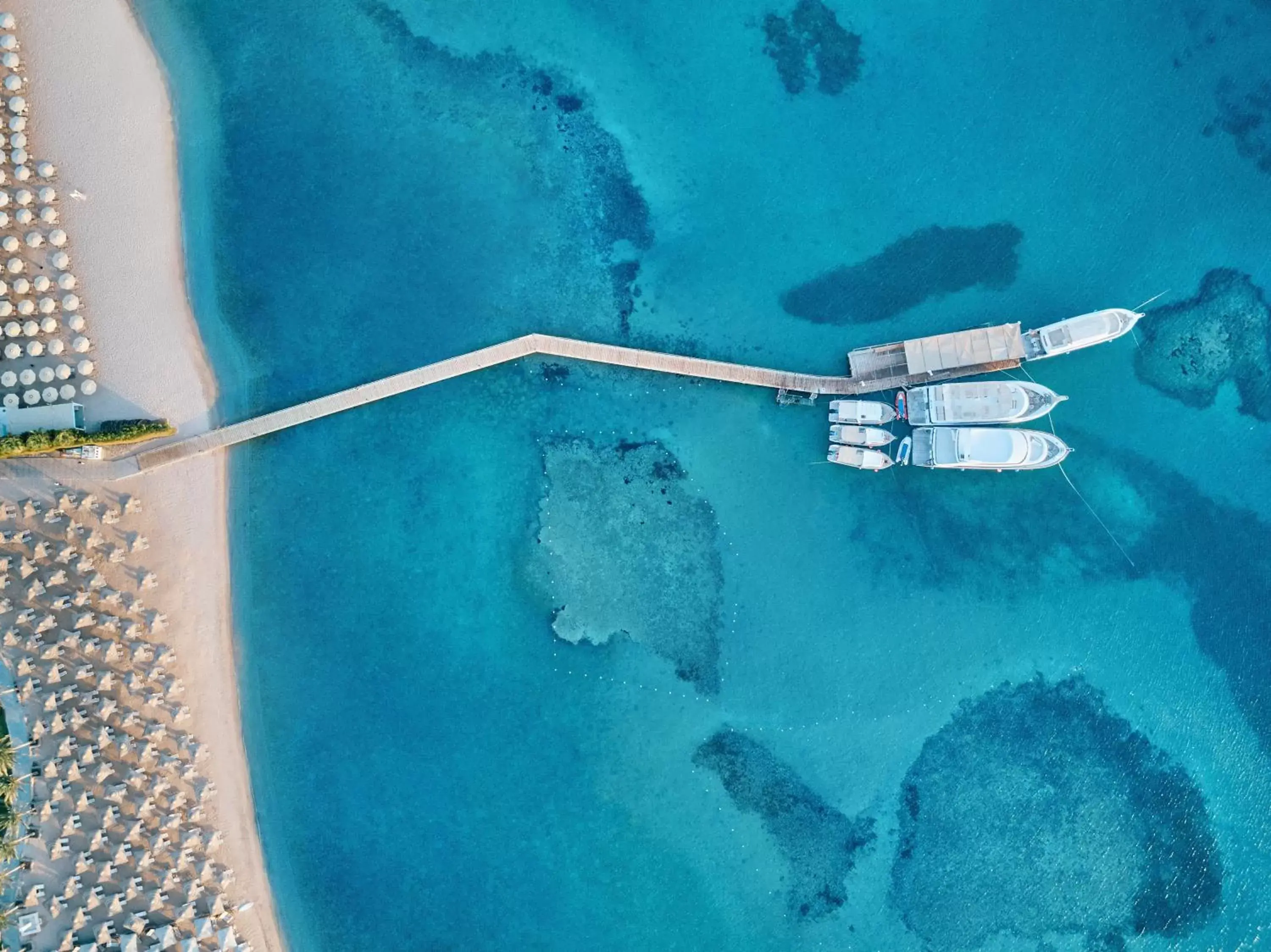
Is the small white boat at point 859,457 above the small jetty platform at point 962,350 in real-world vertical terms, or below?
below

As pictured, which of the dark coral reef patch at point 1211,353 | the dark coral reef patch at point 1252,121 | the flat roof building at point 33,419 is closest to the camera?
the flat roof building at point 33,419

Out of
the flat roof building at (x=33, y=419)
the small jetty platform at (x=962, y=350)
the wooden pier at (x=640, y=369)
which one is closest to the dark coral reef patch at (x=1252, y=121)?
the small jetty platform at (x=962, y=350)

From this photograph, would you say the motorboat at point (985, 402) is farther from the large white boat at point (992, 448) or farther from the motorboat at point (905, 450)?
the motorboat at point (905, 450)

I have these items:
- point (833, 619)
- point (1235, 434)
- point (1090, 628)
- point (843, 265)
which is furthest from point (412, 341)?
point (1235, 434)

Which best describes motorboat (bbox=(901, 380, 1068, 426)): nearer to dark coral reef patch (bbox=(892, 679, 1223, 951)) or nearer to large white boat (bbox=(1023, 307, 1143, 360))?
large white boat (bbox=(1023, 307, 1143, 360))

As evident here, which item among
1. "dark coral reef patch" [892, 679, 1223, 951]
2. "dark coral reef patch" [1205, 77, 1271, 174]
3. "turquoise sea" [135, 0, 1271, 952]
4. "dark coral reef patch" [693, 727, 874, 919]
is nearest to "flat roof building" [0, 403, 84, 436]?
"turquoise sea" [135, 0, 1271, 952]
